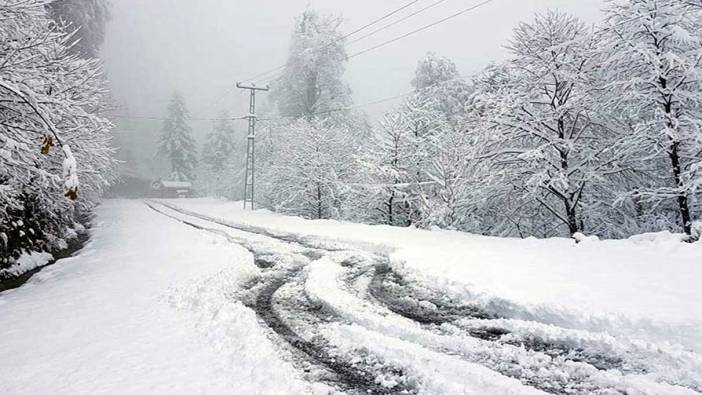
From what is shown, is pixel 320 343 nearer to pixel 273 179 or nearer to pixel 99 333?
pixel 99 333

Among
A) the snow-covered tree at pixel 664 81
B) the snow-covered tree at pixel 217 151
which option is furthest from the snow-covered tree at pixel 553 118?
the snow-covered tree at pixel 217 151

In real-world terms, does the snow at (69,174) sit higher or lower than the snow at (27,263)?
higher

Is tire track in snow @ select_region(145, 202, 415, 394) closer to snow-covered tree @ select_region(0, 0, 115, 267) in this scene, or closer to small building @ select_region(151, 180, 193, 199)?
snow-covered tree @ select_region(0, 0, 115, 267)

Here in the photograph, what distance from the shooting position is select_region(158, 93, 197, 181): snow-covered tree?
6731 centimetres

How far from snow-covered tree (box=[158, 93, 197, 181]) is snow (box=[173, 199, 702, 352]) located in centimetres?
6262

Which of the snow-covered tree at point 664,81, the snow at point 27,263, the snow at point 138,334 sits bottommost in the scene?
the snow at point 27,263

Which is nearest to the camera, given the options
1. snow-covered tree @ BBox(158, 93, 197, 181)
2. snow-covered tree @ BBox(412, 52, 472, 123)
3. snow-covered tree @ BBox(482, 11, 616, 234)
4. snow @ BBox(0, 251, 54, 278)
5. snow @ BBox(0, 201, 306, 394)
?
snow @ BBox(0, 201, 306, 394)

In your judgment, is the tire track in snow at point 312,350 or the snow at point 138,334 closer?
the tire track in snow at point 312,350

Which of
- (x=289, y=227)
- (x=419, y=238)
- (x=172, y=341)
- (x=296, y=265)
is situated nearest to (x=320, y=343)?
(x=172, y=341)

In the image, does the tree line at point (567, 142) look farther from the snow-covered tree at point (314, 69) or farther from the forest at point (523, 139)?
the snow-covered tree at point (314, 69)

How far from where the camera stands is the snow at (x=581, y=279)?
5.07 meters

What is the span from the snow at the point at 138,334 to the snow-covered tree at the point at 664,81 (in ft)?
37.3

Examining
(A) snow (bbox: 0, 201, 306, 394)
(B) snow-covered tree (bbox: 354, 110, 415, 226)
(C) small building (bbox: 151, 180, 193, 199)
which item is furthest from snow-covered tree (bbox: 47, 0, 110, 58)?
(C) small building (bbox: 151, 180, 193, 199)

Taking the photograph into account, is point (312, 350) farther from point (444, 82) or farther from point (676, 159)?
point (444, 82)
